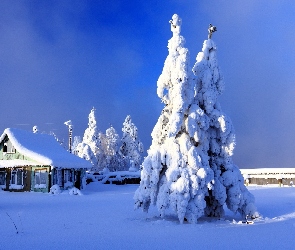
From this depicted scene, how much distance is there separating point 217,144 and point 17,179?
24480 mm

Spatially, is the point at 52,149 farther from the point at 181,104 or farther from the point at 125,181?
the point at 181,104

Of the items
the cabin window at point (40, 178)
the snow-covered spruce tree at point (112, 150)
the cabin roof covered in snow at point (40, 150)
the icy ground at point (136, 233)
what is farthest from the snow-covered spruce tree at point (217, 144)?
the snow-covered spruce tree at point (112, 150)

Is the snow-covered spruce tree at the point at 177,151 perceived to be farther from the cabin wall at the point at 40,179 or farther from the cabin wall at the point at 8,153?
the cabin wall at the point at 8,153

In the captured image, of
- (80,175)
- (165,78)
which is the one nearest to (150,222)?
(165,78)

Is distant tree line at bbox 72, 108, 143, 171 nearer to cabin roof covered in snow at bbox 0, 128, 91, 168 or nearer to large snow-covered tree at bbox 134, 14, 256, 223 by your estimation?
cabin roof covered in snow at bbox 0, 128, 91, 168

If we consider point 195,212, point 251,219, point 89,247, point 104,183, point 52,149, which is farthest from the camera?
point 104,183

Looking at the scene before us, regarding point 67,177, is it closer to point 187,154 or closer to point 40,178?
point 40,178

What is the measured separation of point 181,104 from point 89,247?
7551 mm

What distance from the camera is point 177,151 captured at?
14.5 metres

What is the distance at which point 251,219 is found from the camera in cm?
1461

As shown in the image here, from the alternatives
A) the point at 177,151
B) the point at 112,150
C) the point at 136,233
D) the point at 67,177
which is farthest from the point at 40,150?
the point at 112,150

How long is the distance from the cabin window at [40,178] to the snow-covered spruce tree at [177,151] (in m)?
19.9

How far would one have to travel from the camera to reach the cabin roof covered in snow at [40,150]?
3210cm

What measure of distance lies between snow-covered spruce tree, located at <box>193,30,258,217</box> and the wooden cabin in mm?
19509
